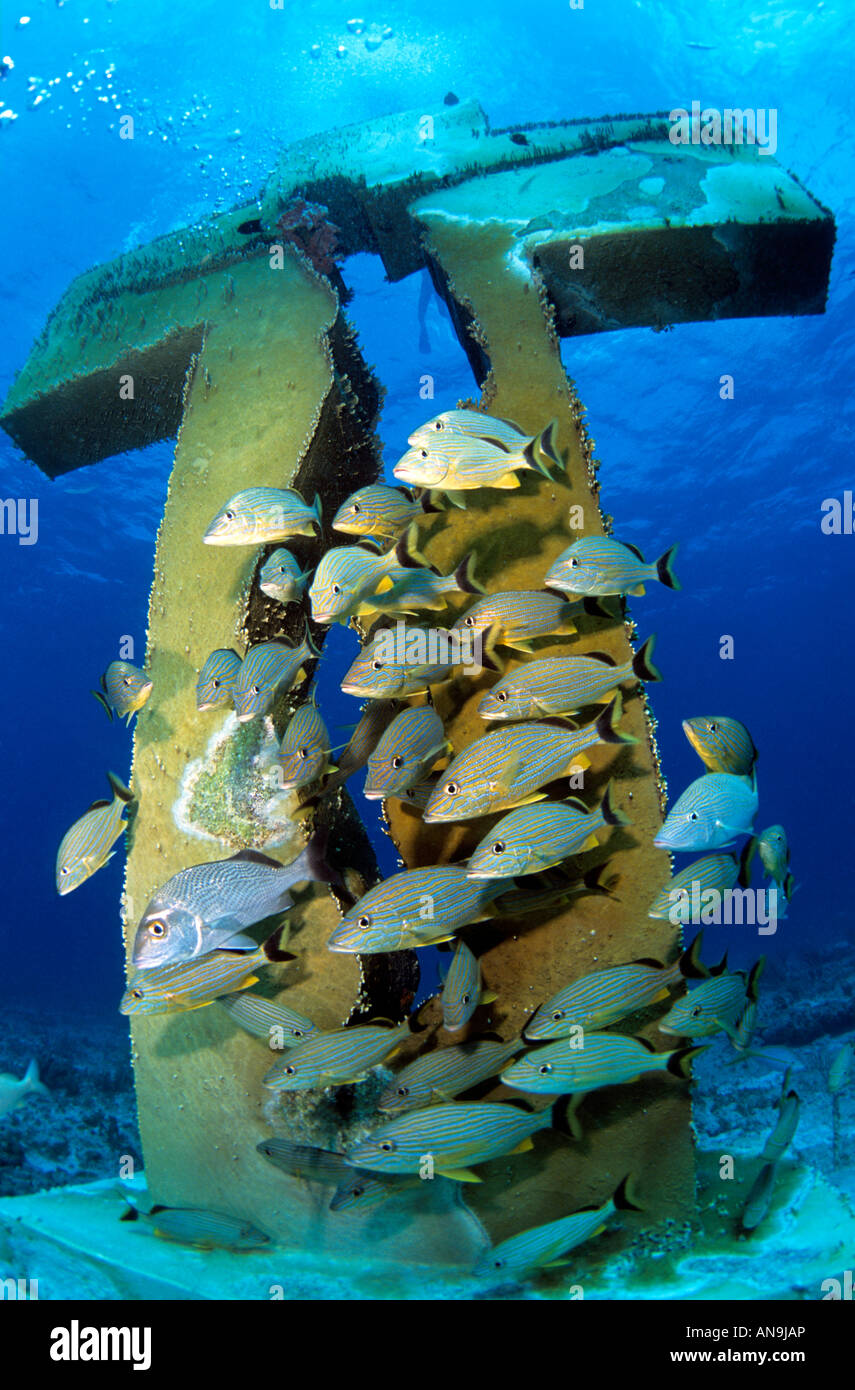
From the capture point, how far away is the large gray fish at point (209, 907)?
2.64 meters

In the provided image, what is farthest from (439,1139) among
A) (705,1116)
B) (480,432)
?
(705,1116)

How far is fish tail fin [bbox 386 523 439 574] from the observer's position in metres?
3.57

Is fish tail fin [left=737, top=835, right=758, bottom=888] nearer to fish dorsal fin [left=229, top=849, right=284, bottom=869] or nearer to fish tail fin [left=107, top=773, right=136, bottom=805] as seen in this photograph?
fish dorsal fin [left=229, top=849, right=284, bottom=869]

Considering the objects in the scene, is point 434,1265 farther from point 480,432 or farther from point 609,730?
point 480,432

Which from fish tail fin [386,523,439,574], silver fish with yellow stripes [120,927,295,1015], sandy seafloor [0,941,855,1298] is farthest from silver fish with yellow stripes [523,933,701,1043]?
fish tail fin [386,523,439,574]

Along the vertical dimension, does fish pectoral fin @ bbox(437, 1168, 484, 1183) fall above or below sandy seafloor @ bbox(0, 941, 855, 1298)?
above

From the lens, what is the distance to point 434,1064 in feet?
10.5

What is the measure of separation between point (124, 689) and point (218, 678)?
91 cm

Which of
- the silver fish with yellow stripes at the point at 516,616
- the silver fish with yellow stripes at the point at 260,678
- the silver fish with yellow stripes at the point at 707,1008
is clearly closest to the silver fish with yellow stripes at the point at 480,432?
the silver fish with yellow stripes at the point at 516,616

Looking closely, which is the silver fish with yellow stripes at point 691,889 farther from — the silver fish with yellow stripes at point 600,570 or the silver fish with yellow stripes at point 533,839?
the silver fish with yellow stripes at point 600,570

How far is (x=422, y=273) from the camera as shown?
14672 millimetres

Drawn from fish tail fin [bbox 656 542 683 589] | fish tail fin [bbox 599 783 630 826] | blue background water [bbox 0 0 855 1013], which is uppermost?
blue background water [bbox 0 0 855 1013]

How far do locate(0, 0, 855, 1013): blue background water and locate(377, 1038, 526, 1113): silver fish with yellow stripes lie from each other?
44.2ft
